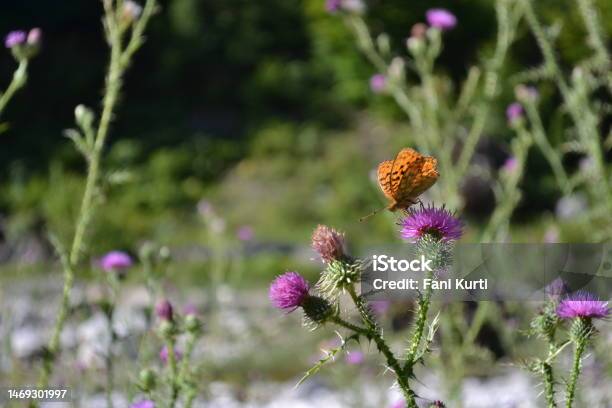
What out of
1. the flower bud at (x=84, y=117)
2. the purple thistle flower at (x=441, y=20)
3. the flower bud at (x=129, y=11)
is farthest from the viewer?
the purple thistle flower at (x=441, y=20)

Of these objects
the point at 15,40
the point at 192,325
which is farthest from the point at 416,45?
the point at 192,325

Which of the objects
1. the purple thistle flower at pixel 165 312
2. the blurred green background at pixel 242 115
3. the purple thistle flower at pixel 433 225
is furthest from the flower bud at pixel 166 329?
the blurred green background at pixel 242 115

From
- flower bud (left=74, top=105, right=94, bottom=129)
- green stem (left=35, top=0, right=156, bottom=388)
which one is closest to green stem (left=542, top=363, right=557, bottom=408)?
green stem (left=35, top=0, right=156, bottom=388)

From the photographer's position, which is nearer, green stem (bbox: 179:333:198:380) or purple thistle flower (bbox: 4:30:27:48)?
green stem (bbox: 179:333:198:380)

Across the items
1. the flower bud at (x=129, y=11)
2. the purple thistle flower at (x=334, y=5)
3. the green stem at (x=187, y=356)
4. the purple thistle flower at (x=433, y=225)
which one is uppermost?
the purple thistle flower at (x=334, y=5)

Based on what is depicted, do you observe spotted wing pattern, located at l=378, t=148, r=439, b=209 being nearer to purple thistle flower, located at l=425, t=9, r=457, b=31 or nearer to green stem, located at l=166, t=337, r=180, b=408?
green stem, located at l=166, t=337, r=180, b=408

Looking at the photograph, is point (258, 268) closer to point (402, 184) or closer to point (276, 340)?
point (276, 340)

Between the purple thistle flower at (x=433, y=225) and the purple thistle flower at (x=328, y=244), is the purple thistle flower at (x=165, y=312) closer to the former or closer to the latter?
the purple thistle flower at (x=328, y=244)
